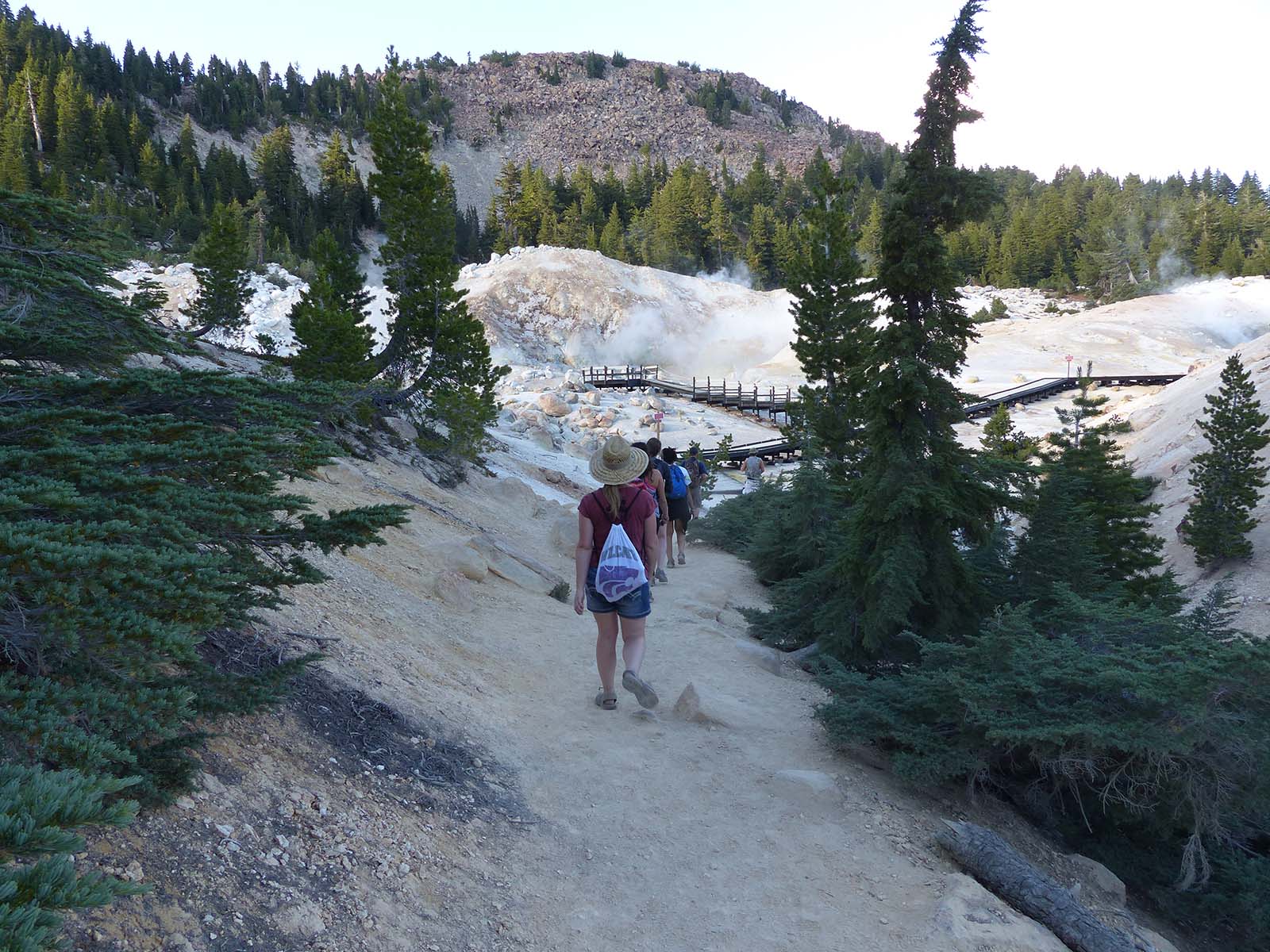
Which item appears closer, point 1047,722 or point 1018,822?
point 1047,722

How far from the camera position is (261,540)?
13.1 ft

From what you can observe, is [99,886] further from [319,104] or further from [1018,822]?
[319,104]

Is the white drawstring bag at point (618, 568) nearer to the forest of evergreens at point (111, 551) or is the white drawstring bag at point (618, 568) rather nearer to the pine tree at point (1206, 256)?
the forest of evergreens at point (111, 551)

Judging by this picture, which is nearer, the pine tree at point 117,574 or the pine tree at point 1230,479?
the pine tree at point 117,574

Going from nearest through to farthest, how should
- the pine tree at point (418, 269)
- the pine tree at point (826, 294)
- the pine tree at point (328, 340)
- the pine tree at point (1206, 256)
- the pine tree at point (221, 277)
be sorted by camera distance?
the pine tree at point (328, 340), the pine tree at point (418, 269), the pine tree at point (826, 294), the pine tree at point (221, 277), the pine tree at point (1206, 256)

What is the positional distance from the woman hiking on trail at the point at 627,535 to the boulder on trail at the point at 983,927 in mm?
2456

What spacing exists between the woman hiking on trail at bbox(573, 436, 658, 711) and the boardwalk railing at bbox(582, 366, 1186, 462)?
95.6 feet

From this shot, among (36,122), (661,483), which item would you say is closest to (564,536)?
(661,483)

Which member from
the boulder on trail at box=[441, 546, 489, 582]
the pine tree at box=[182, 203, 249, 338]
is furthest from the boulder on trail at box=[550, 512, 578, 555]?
the pine tree at box=[182, 203, 249, 338]

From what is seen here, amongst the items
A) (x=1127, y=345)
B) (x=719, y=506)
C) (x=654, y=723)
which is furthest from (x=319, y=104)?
(x=654, y=723)

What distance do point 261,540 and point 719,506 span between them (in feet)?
47.9

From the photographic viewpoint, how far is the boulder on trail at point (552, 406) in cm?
3872

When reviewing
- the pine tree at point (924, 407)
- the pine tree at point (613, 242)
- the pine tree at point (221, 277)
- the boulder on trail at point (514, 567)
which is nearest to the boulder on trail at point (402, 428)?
the boulder on trail at point (514, 567)

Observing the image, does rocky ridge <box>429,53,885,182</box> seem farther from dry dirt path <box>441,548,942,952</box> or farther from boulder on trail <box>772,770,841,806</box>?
boulder on trail <box>772,770,841,806</box>
